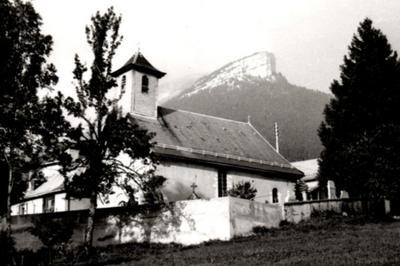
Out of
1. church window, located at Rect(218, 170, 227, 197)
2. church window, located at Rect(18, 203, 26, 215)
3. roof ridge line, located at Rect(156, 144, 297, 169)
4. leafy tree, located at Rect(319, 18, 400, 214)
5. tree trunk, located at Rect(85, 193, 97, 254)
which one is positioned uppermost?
leafy tree, located at Rect(319, 18, 400, 214)

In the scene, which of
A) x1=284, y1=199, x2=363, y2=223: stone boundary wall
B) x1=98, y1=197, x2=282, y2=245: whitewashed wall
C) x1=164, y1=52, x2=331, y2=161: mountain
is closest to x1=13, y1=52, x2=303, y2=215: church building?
x1=98, y1=197, x2=282, y2=245: whitewashed wall

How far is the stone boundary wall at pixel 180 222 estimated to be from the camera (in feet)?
75.9

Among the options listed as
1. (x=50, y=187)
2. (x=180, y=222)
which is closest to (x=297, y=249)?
(x=180, y=222)

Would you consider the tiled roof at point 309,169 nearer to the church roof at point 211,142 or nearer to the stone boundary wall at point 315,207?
the church roof at point 211,142

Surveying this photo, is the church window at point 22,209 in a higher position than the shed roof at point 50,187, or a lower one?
lower

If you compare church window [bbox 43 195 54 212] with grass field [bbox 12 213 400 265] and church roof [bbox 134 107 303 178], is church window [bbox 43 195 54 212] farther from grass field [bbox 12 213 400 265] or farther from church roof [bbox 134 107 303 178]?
grass field [bbox 12 213 400 265]

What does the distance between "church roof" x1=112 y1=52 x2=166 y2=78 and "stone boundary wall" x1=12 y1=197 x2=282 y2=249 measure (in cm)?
1244

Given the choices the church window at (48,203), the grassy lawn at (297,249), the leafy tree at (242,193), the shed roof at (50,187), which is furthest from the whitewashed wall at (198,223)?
the church window at (48,203)

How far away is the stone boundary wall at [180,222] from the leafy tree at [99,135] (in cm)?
174

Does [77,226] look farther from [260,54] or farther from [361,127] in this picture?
[260,54]

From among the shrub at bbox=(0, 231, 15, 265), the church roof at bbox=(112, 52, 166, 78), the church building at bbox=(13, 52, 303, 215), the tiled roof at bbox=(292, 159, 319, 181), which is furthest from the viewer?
the tiled roof at bbox=(292, 159, 319, 181)

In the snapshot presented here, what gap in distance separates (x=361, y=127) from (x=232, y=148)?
30.6 feet

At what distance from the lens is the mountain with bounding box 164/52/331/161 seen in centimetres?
9294

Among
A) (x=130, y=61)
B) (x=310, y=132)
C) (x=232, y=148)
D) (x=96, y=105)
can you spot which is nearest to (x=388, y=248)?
(x=96, y=105)
